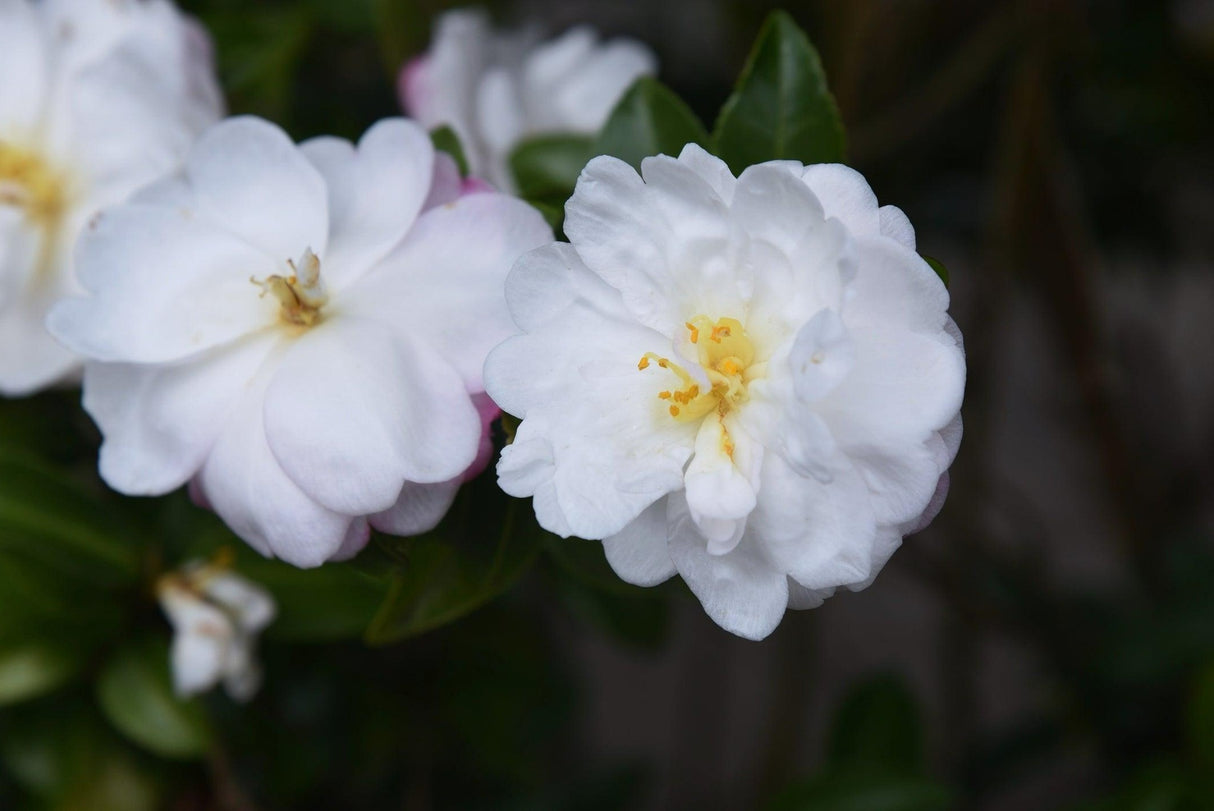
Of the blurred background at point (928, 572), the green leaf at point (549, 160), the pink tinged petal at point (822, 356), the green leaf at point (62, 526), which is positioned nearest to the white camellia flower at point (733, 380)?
the pink tinged petal at point (822, 356)

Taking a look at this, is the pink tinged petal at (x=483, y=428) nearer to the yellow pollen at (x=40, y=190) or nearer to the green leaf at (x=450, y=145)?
the green leaf at (x=450, y=145)

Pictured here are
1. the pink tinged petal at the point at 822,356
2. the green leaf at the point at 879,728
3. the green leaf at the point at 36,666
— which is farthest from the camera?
the green leaf at the point at 879,728

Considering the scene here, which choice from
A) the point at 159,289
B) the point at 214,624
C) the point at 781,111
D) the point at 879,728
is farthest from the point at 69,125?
the point at 879,728

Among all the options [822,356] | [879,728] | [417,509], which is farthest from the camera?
Answer: [879,728]

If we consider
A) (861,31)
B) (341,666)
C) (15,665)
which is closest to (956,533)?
(861,31)

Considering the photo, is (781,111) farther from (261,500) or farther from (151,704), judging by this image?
(151,704)

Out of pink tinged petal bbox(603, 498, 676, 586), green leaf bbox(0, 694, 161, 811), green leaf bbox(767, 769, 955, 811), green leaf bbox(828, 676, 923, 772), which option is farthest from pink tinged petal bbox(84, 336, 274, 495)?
green leaf bbox(828, 676, 923, 772)

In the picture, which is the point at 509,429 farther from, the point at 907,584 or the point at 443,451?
the point at 907,584
